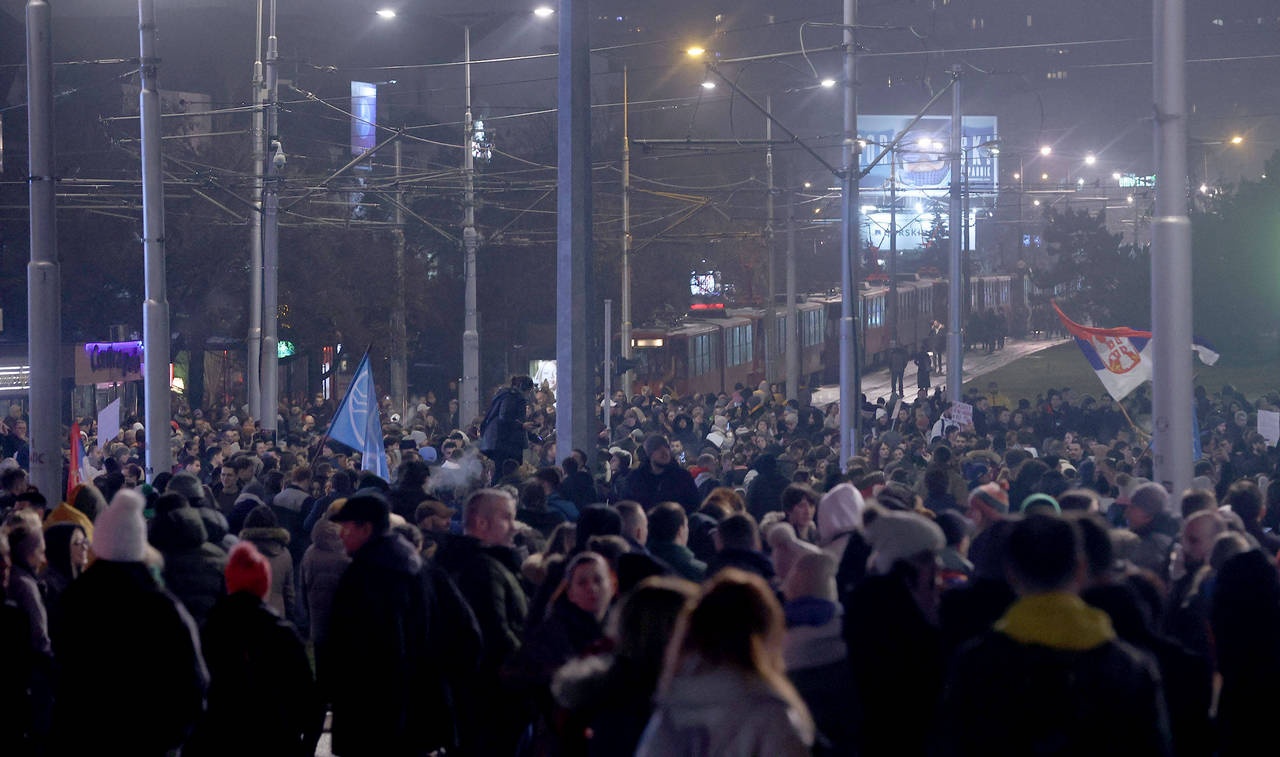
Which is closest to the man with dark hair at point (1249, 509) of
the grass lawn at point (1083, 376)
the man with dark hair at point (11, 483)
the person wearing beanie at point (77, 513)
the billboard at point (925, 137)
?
the person wearing beanie at point (77, 513)

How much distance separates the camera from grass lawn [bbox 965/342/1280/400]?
44875 mm

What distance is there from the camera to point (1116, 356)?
18641 millimetres

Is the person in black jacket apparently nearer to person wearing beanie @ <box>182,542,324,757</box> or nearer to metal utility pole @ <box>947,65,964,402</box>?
person wearing beanie @ <box>182,542,324,757</box>

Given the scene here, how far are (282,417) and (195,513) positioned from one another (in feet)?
75.4

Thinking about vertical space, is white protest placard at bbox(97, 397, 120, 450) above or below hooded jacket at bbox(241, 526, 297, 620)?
above

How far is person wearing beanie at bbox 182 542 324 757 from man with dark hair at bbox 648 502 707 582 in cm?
189

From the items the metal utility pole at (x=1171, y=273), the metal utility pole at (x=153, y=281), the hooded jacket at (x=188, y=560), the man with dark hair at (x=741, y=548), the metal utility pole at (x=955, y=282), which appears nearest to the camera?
the man with dark hair at (x=741, y=548)

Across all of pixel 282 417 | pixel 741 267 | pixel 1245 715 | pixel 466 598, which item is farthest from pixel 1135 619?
pixel 741 267

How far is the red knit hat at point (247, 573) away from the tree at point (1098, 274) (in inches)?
1554

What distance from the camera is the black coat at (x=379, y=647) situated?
21.6 feet

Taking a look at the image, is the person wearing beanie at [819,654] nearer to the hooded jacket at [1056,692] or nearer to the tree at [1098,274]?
the hooded jacket at [1056,692]

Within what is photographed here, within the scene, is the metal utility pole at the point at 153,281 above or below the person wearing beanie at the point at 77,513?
above

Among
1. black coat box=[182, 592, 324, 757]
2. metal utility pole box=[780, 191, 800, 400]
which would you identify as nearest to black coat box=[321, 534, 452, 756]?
black coat box=[182, 592, 324, 757]

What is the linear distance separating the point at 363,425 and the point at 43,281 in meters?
3.25
